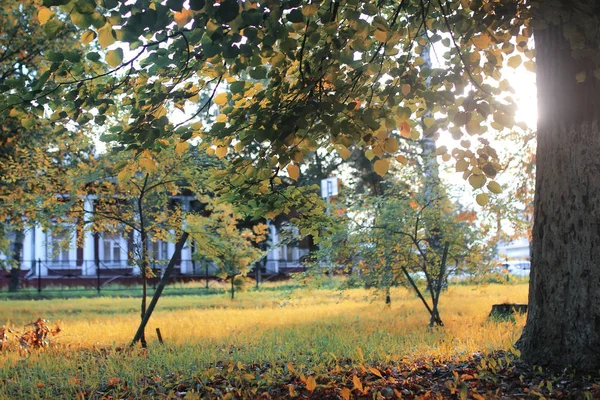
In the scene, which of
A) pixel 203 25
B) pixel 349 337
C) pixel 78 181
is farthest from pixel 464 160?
pixel 78 181

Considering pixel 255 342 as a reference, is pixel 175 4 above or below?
above

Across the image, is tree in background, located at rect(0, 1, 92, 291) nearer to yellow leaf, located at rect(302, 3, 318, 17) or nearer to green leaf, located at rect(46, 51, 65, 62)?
green leaf, located at rect(46, 51, 65, 62)

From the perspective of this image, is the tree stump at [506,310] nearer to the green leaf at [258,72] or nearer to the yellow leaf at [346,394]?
the yellow leaf at [346,394]

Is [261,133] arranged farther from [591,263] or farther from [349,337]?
[349,337]

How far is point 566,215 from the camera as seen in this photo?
4438 mm

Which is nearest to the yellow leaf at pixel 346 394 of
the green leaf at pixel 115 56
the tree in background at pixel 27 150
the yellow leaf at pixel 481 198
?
the yellow leaf at pixel 481 198

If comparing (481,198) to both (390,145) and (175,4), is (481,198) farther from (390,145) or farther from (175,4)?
(175,4)

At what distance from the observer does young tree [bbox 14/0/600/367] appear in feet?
12.5

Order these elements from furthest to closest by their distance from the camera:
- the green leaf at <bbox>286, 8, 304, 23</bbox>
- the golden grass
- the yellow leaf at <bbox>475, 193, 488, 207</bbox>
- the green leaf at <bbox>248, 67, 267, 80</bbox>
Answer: the golden grass
the yellow leaf at <bbox>475, 193, 488, 207</bbox>
the green leaf at <bbox>248, 67, 267, 80</bbox>
the green leaf at <bbox>286, 8, 304, 23</bbox>

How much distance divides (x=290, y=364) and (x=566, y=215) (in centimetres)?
244

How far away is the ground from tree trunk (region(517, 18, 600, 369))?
0.93 feet

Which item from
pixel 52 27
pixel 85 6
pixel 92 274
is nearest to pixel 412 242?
pixel 52 27

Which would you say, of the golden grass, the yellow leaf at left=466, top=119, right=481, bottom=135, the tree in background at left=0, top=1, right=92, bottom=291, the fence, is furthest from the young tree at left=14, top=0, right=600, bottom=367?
the fence

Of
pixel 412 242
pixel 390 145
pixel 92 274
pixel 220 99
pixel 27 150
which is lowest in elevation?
pixel 92 274
